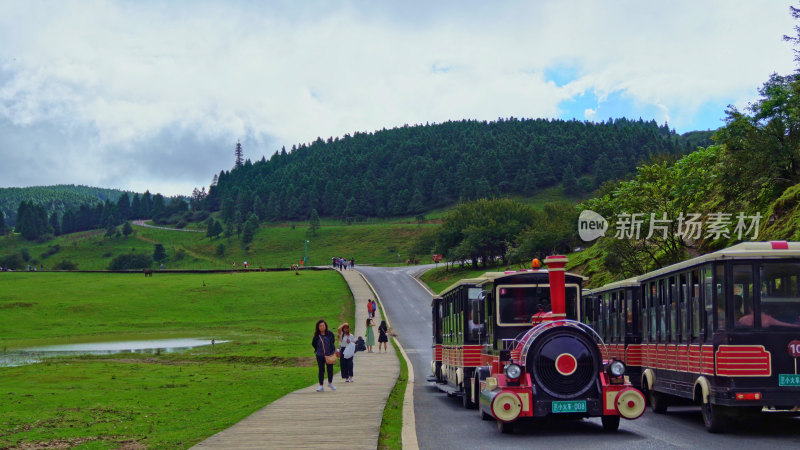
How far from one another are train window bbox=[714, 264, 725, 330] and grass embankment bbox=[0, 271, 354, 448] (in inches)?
399

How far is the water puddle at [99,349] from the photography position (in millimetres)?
44950

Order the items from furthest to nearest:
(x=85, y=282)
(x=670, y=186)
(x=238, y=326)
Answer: (x=85, y=282) < (x=238, y=326) < (x=670, y=186)

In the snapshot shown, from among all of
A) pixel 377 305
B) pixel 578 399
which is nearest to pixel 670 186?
pixel 377 305

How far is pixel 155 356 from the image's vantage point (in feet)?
146

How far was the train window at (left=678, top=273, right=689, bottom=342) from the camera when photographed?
59.0 ft

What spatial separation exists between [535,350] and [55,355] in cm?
3829

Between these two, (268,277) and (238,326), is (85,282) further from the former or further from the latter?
(238,326)

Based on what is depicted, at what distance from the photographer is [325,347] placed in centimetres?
2348

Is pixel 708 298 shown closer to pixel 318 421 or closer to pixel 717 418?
pixel 717 418

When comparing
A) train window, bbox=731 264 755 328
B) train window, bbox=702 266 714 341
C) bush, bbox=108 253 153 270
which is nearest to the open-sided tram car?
train window, bbox=702 266 714 341

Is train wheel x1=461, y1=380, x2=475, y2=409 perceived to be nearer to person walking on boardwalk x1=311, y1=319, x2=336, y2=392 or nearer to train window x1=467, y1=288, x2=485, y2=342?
train window x1=467, y1=288, x2=485, y2=342

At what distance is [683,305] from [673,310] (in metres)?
0.92

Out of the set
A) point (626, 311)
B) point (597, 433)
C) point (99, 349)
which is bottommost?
point (99, 349)

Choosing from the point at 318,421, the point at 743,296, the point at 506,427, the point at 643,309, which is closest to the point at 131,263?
the point at 643,309
